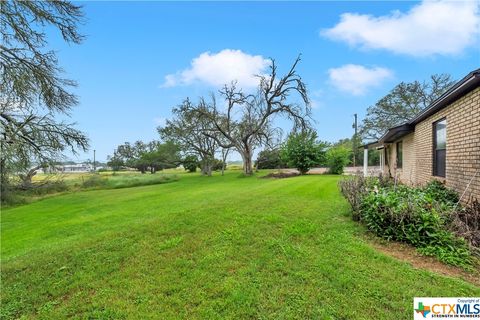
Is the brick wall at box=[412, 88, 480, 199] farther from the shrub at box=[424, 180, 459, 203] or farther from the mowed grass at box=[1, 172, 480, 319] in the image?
the mowed grass at box=[1, 172, 480, 319]

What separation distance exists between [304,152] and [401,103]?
17.6 metres

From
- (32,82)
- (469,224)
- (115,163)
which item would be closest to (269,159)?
(32,82)

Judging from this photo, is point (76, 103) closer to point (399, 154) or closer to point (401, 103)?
point (399, 154)

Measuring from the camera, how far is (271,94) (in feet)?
76.4

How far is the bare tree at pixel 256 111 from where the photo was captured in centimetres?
2297

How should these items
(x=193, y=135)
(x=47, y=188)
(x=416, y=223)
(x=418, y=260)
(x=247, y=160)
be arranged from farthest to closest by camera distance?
(x=193, y=135) < (x=247, y=160) < (x=47, y=188) < (x=416, y=223) < (x=418, y=260)

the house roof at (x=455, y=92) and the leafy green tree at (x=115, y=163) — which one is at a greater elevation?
the house roof at (x=455, y=92)

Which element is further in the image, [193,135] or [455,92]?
[193,135]

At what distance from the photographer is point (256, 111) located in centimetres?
2539

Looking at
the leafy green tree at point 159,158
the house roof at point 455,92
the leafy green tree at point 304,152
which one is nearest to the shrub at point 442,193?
the house roof at point 455,92

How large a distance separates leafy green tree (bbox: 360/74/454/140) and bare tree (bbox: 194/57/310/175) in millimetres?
13271

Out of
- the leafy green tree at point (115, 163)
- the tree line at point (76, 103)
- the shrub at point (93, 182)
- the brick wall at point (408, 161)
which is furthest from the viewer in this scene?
the leafy green tree at point (115, 163)

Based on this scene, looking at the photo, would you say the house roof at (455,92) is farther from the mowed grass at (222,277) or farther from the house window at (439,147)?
the mowed grass at (222,277)

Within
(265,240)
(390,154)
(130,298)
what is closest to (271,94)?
(390,154)
